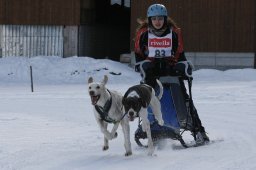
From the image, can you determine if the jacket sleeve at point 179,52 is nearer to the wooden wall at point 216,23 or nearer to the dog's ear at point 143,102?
the dog's ear at point 143,102

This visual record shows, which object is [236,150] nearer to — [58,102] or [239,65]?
[58,102]

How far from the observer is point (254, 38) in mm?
28594

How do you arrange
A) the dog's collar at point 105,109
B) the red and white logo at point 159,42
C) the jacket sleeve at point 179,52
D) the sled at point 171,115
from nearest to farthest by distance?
the dog's collar at point 105,109 < the sled at point 171,115 < the red and white logo at point 159,42 < the jacket sleeve at point 179,52

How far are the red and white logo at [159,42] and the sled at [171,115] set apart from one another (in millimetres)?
477

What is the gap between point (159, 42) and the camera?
8.73 m

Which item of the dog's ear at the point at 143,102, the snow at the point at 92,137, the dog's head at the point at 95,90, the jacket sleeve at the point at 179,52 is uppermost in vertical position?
the jacket sleeve at the point at 179,52

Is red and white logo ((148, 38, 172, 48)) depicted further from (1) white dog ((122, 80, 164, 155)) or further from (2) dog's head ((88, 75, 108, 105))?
(2) dog's head ((88, 75, 108, 105))

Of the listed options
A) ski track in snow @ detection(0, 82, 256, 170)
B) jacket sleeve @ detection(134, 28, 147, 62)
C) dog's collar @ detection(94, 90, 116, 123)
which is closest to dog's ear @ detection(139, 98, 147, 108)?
dog's collar @ detection(94, 90, 116, 123)

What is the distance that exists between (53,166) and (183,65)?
8.57 feet

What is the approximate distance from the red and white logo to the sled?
0.48 metres

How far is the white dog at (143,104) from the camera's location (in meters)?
7.43

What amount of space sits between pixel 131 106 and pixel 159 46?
1.63m

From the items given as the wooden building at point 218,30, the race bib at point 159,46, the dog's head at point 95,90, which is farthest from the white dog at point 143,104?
the wooden building at point 218,30

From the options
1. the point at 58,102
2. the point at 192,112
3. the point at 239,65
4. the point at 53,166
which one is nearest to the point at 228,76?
the point at 239,65
